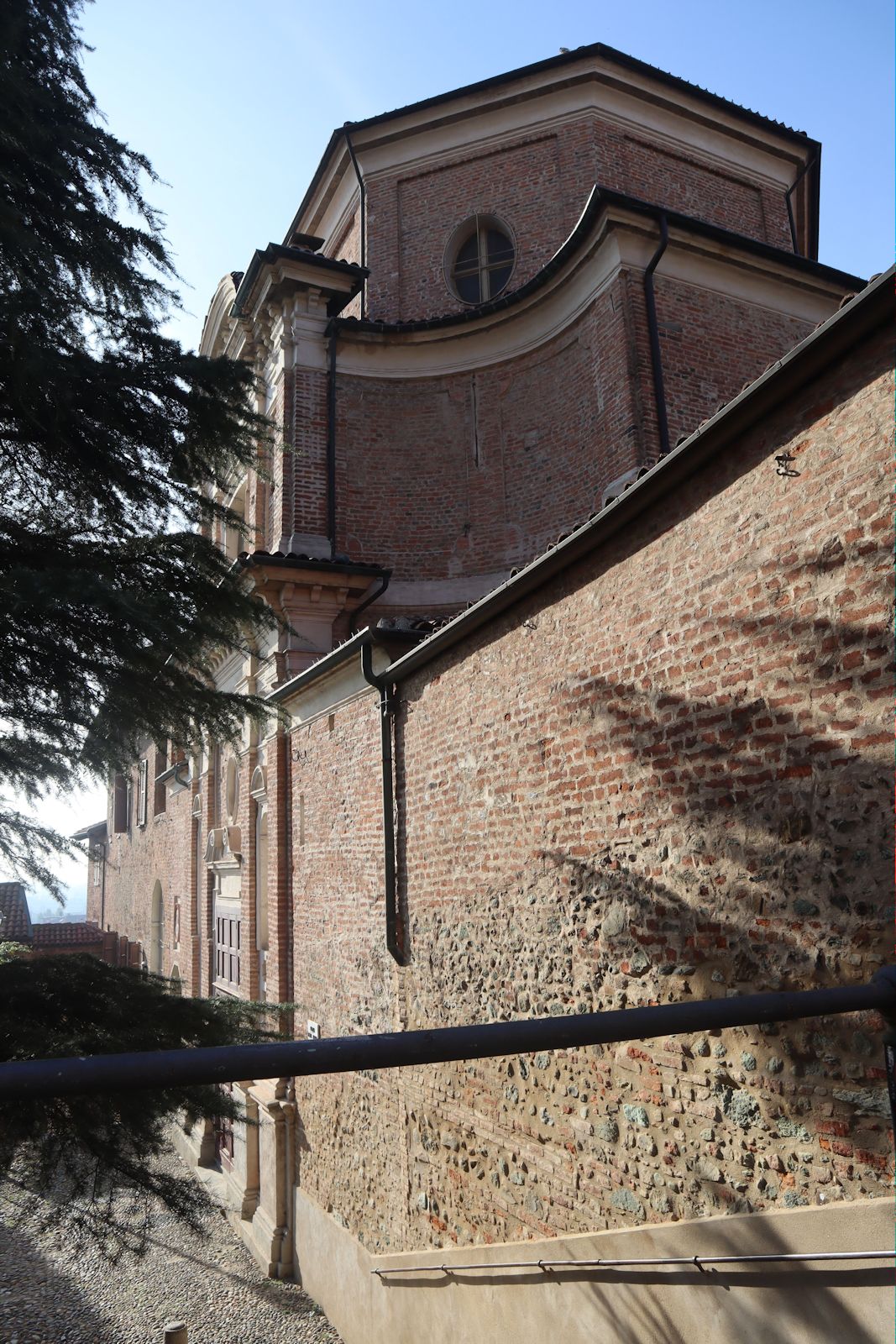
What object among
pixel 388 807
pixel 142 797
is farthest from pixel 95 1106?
pixel 142 797

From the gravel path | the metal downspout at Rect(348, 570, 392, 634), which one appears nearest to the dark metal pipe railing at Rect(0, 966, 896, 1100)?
the gravel path

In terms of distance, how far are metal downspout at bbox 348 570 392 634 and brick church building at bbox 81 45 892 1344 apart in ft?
0.36

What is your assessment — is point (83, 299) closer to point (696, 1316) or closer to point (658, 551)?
point (658, 551)

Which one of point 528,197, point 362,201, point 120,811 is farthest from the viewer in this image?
point 120,811

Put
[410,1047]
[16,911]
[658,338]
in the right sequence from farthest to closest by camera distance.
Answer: [16,911]
[658,338]
[410,1047]

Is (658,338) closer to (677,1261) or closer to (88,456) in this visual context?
(88,456)

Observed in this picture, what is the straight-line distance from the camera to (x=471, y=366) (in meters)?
13.8

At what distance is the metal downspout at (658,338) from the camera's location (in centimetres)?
1096

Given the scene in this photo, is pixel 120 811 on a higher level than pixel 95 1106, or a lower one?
higher

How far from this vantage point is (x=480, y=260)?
15211 millimetres

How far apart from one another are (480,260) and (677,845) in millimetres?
13366

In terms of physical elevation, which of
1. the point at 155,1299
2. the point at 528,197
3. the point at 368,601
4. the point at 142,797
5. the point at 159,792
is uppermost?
the point at 528,197

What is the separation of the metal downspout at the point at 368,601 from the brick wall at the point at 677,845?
16.9 ft

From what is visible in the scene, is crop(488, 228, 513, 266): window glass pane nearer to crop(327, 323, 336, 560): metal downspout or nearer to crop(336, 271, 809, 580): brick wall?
crop(336, 271, 809, 580): brick wall
